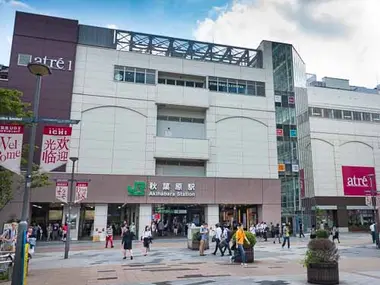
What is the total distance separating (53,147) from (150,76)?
27862mm

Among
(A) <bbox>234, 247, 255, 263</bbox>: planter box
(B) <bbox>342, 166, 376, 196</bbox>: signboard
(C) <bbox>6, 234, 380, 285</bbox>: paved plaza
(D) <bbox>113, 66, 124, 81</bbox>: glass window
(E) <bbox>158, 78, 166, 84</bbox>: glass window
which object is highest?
(E) <bbox>158, 78, 166, 84</bbox>: glass window

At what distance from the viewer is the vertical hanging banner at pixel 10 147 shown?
30.1 feet

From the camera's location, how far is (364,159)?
49.5 metres

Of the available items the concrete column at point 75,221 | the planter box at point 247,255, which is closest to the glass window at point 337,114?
the concrete column at point 75,221

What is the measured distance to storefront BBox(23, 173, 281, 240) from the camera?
3238cm

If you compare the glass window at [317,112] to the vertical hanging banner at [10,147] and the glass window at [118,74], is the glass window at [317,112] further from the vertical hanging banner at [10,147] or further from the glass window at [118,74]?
the vertical hanging banner at [10,147]

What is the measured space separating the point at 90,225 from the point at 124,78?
50.2 ft

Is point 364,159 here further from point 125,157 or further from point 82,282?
point 82,282

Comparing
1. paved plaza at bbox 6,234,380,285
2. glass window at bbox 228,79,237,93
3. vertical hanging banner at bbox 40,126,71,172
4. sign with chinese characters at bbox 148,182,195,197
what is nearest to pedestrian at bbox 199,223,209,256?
paved plaza at bbox 6,234,380,285

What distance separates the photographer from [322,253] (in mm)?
9891

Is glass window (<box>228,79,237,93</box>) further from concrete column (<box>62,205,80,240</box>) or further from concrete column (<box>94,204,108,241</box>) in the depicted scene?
concrete column (<box>62,205,80,240</box>)

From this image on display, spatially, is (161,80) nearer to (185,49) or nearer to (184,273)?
(185,49)

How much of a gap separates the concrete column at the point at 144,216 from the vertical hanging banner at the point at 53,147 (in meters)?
24.4

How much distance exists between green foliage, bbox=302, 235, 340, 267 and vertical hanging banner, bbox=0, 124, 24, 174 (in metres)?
8.66
